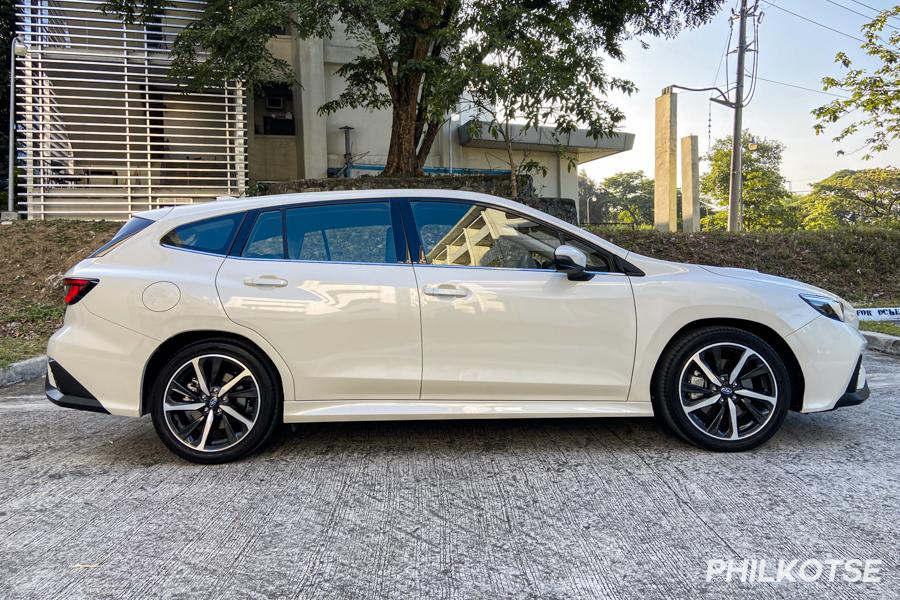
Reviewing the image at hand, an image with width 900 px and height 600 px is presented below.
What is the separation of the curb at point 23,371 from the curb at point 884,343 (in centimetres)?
946

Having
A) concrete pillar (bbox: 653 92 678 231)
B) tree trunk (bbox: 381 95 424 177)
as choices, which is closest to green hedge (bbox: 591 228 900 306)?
tree trunk (bbox: 381 95 424 177)

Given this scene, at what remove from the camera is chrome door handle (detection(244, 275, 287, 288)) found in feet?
12.0

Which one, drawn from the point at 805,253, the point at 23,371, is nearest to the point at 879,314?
the point at 805,253

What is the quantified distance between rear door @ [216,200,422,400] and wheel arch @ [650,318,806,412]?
61.2 inches

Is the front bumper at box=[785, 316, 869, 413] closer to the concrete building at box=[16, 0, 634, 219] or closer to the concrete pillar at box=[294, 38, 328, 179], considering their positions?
the concrete building at box=[16, 0, 634, 219]

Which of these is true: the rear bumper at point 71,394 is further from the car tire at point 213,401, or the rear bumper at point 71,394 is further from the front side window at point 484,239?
the front side window at point 484,239

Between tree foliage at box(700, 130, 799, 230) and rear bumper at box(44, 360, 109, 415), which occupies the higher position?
tree foliage at box(700, 130, 799, 230)

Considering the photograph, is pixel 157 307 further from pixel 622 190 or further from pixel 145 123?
pixel 622 190

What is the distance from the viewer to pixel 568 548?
2617 mm

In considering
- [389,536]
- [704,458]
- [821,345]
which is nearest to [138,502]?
[389,536]

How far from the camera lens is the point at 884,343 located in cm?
710

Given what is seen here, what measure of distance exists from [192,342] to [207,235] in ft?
2.20

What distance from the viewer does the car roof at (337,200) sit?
386cm

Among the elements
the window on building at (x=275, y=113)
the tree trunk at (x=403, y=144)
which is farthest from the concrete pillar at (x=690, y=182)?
the window on building at (x=275, y=113)
